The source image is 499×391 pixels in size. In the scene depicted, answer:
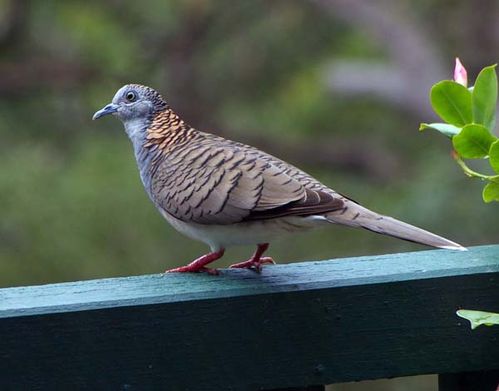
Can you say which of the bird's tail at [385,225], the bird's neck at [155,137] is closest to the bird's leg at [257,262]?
the bird's tail at [385,225]

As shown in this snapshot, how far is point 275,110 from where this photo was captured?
11.4 meters

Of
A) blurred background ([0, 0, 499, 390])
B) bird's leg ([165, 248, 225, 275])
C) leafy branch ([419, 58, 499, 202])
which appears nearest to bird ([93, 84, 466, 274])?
bird's leg ([165, 248, 225, 275])

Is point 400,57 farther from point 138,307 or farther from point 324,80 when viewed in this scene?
point 138,307

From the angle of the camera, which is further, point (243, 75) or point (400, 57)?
point (243, 75)

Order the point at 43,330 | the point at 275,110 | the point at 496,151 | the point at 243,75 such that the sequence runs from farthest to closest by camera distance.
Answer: the point at 275,110 < the point at 243,75 < the point at 43,330 < the point at 496,151

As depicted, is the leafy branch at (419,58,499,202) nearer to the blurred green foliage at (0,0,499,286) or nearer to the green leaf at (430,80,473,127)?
the green leaf at (430,80,473,127)

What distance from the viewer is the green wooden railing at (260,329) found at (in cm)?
214

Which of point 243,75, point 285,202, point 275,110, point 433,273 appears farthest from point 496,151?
point 275,110

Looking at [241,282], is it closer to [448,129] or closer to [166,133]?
[448,129]

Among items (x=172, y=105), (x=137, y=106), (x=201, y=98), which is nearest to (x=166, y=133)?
(x=137, y=106)

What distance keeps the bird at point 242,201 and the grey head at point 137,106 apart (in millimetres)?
312

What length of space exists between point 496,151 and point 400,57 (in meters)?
8.05

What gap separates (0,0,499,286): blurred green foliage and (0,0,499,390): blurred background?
0.05 feet

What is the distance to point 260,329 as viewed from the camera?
2.26 meters
